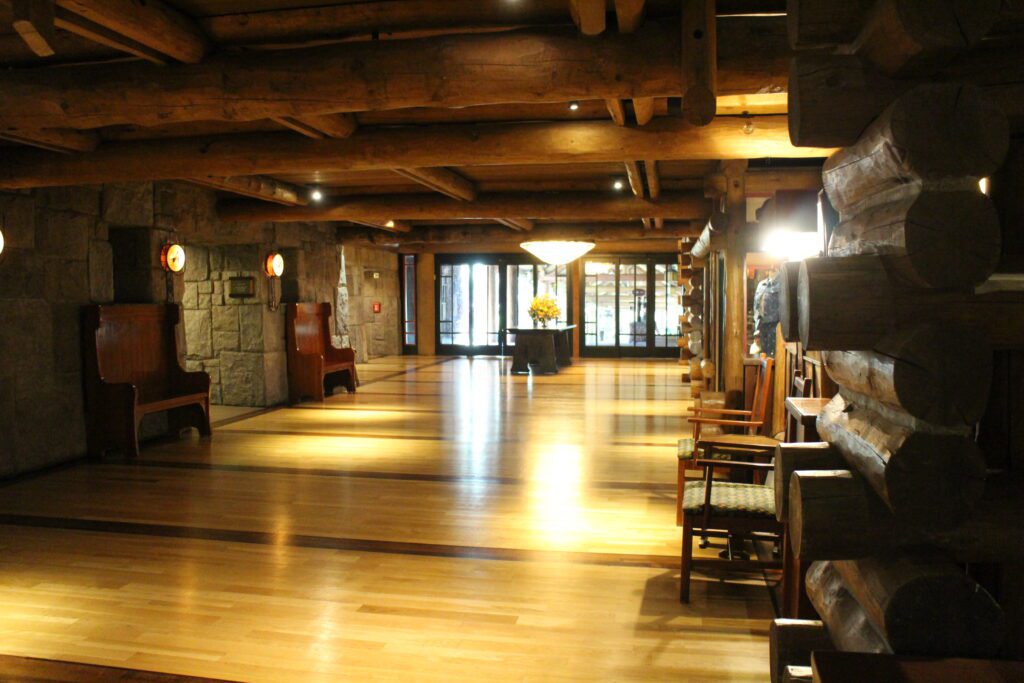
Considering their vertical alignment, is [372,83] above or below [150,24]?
below

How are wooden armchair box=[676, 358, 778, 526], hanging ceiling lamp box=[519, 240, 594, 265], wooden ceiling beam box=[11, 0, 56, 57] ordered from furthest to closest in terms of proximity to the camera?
hanging ceiling lamp box=[519, 240, 594, 265] → wooden armchair box=[676, 358, 778, 526] → wooden ceiling beam box=[11, 0, 56, 57]

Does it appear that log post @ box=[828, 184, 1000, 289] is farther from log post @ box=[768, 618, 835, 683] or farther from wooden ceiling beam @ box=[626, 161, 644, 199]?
wooden ceiling beam @ box=[626, 161, 644, 199]

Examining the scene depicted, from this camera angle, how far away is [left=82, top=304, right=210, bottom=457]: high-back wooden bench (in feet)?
20.6

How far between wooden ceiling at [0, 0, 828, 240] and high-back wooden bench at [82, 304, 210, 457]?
1.50 m

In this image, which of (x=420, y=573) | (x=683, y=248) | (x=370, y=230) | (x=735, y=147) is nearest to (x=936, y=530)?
(x=420, y=573)

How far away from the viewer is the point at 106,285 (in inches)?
261

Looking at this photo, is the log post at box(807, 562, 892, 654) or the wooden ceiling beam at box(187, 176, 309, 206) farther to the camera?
→ the wooden ceiling beam at box(187, 176, 309, 206)

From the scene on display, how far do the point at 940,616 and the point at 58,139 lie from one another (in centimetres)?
565

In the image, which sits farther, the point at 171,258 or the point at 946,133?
the point at 171,258

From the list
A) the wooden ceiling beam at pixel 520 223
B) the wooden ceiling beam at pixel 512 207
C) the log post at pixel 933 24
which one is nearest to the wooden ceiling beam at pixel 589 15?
the log post at pixel 933 24

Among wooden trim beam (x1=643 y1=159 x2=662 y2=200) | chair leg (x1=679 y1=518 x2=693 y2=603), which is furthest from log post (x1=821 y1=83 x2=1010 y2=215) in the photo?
wooden trim beam (x1=643 y1=159 x2=662 y2=200)

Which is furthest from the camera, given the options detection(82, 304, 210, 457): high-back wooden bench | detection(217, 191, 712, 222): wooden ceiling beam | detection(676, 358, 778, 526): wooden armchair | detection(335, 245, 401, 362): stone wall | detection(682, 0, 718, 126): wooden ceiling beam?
detection(335, 245, 401, 362): stone wall

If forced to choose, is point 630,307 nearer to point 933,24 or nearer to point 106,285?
point 106,285

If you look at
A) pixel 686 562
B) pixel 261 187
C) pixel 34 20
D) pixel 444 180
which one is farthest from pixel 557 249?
pixel 34 20
